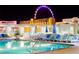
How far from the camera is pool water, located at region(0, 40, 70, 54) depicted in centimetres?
161

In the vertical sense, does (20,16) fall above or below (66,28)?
above

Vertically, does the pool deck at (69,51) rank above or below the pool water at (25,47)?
below

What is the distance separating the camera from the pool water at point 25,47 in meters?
1.61

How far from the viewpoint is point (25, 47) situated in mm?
1629

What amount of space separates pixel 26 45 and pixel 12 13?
329mm

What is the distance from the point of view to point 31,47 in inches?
64.2

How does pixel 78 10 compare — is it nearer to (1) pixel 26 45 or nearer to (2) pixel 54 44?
(2) pixel 54 44

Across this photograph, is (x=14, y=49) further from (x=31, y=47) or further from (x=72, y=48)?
(x=72, y=48)

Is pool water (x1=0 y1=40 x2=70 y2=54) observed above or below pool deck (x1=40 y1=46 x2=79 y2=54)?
above

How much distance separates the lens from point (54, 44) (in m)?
1.64
